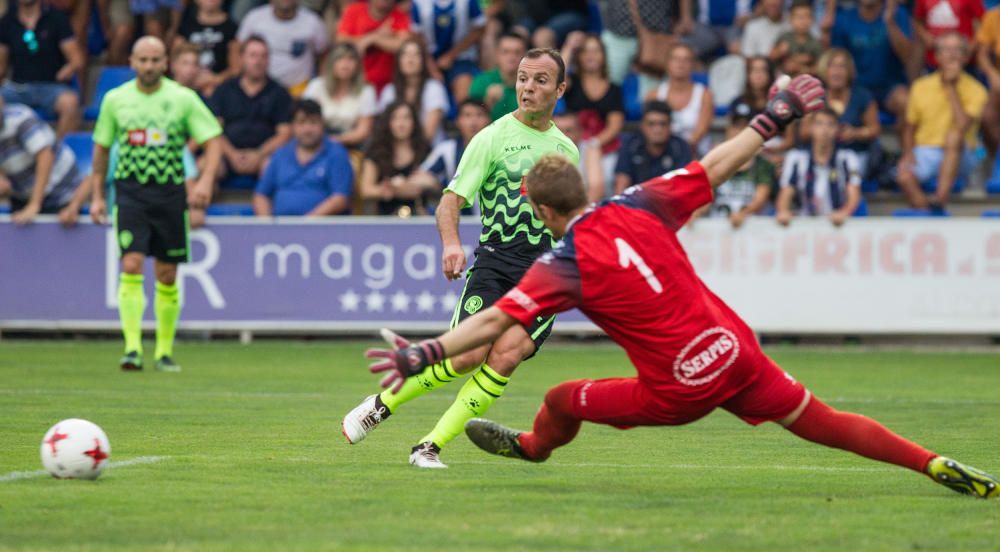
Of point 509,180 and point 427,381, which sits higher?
point 509,180

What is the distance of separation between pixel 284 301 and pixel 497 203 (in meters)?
8.99

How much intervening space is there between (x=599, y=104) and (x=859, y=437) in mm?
11684

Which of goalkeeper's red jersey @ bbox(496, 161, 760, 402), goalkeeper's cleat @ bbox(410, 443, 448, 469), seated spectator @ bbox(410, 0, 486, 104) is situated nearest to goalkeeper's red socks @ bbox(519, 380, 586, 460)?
goalkeeper's red jersey @ bbox(496, 161, 760, 402)

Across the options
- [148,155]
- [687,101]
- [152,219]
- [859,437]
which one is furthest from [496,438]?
[687,101]

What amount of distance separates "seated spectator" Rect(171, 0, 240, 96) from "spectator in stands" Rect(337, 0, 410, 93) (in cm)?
151

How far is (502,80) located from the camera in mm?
17703

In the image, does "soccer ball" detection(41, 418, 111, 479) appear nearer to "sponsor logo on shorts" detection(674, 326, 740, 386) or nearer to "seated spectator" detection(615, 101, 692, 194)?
"sponsor logo on shorts" detection(674, 326, 740, 386)

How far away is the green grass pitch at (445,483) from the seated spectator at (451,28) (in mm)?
7441

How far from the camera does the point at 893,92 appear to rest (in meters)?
18.5

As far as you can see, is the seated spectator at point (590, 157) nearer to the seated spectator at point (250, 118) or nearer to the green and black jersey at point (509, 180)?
the seated spectator at point (250, 118)

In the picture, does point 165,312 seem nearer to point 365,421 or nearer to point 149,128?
point 149,128

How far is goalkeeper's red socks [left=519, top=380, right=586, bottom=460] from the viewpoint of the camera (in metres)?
6.89

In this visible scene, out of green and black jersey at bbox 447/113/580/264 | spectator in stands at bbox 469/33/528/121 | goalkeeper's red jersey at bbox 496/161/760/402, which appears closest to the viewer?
goalkeeper's red jersey at bbox 496/161/760/402

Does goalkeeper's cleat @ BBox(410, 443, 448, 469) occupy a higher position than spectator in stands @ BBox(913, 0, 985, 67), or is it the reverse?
spectator in stands @ BBox(913, 0, 985, 67)
